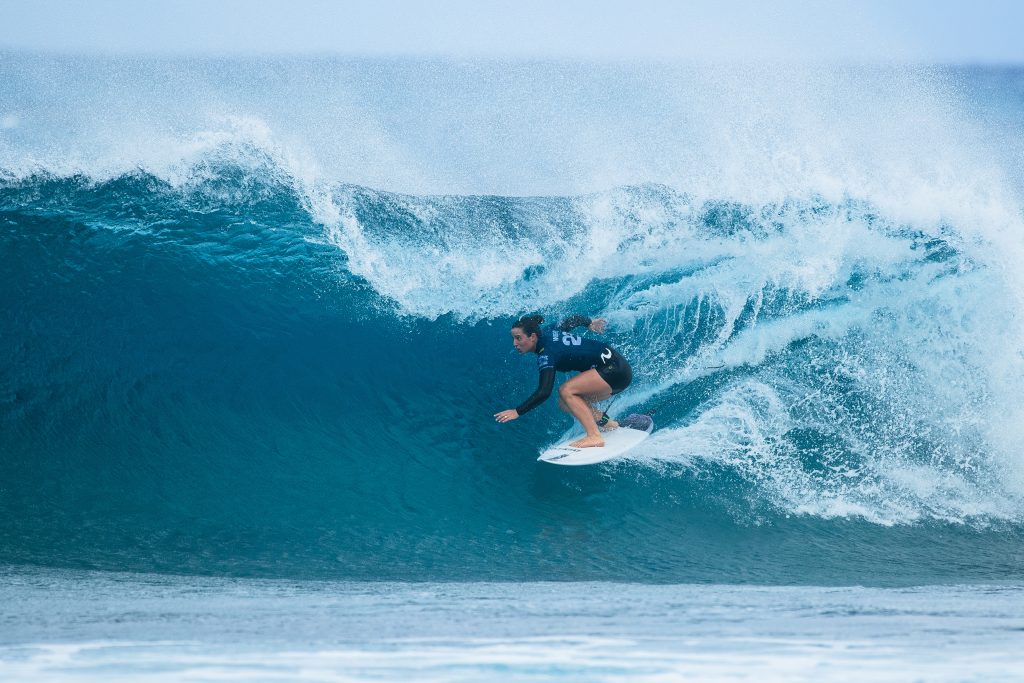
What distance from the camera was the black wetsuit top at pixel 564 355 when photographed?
5016 millimetres

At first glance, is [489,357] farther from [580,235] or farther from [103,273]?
[103,273]

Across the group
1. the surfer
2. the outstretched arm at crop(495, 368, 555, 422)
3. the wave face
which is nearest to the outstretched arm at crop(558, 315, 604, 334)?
the surfer

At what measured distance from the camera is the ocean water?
2.91 meters

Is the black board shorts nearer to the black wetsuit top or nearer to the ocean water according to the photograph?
the black wetsuit top

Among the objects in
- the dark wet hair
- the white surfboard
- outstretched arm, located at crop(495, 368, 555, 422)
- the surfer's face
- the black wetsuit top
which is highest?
the dark wet hair

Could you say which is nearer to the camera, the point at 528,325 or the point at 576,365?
the point at 528,325

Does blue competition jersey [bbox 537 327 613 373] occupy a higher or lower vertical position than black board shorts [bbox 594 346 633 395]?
higher

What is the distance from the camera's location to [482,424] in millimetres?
5785

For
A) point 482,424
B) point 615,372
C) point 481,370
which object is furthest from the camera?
point 481,370

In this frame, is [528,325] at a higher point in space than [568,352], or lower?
higher

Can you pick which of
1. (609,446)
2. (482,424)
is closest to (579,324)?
(609,446)

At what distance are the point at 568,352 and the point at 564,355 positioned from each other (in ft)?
0.10

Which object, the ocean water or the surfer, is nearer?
the ocean water

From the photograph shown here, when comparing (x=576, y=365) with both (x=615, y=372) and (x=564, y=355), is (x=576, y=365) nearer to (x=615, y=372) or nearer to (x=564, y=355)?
(x=564, y=355)
